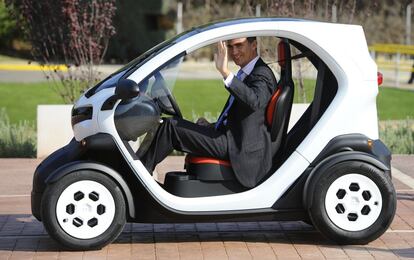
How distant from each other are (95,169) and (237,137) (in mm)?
1007

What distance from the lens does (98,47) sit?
1496 cm

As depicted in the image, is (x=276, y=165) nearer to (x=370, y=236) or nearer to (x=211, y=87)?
(x=370, y=236)

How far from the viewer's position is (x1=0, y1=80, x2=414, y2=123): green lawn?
60.9 ft

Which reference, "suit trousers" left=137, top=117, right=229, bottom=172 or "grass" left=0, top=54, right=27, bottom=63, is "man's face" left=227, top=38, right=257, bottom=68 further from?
"grass" left=0, top=54, right=27, bottom=63

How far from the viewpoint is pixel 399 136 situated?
1410 centimetres

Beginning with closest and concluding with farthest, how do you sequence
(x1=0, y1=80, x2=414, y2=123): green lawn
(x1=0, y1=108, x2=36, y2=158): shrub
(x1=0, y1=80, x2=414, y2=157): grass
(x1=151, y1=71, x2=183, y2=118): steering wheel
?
(x1=151, y1=71, x2=183, y2=118): steering wheel, (x1=0, y1=108, x2=36, y2=158): shrub, (x1=0, y1=80, x2=414, y2=157): grass, (x1=0, y1=80, x2=414, y2=123): green lawn

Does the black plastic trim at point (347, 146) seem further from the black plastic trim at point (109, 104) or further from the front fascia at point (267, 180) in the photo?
the black plastic trim at point (109, 104)

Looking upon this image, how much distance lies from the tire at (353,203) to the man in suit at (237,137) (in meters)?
0.43

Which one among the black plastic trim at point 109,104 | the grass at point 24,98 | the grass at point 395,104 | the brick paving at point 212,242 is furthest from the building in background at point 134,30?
the black plastic trim at point 109,104

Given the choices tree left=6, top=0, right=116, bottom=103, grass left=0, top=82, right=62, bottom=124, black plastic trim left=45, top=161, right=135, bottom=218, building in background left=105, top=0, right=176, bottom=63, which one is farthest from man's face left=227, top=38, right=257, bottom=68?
building in background left=105, top=0, right=176, bottom=63

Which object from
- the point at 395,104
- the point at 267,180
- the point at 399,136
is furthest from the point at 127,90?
the point at 395,104

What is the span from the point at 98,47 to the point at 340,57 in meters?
7.39

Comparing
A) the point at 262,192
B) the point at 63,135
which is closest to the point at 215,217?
the point at 262,192

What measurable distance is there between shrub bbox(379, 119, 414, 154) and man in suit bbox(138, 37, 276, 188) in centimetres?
580
